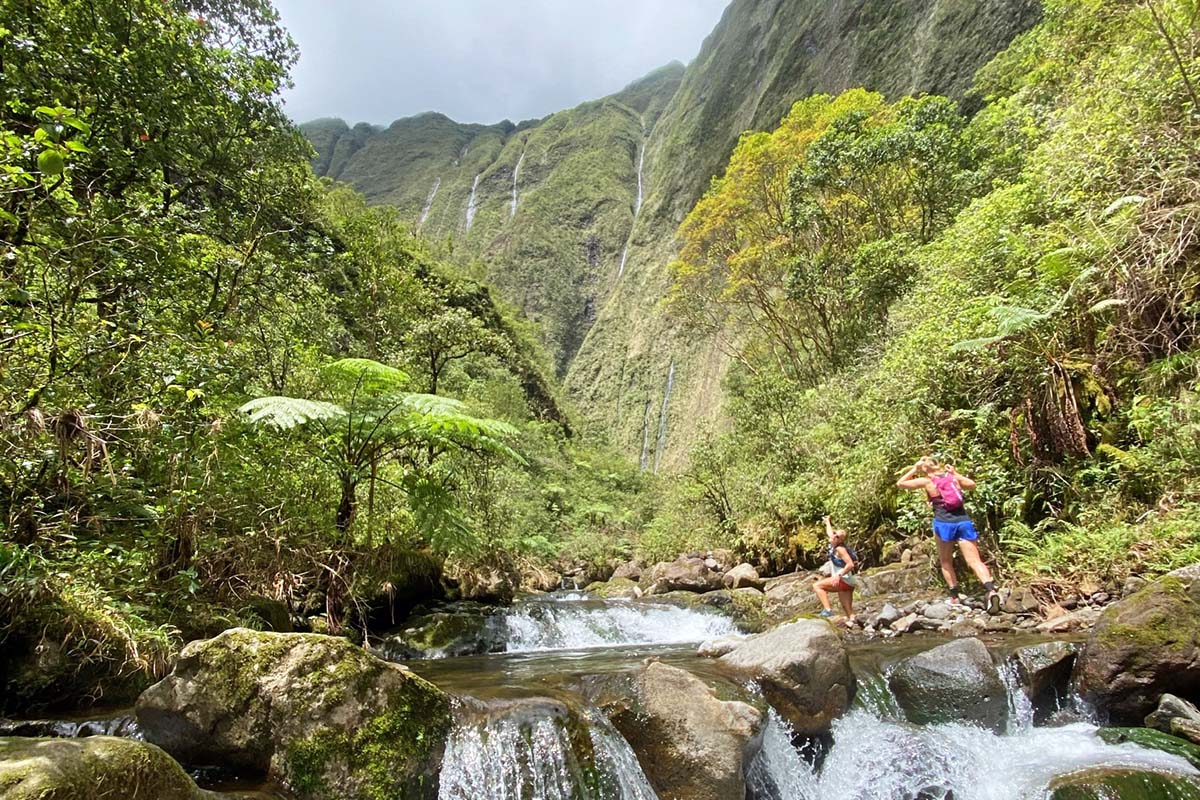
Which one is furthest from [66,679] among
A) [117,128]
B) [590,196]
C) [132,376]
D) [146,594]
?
[590,196]

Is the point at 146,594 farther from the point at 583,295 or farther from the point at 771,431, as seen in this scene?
the point at 583,295

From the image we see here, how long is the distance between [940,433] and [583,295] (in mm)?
57730

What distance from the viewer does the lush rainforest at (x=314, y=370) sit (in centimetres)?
431

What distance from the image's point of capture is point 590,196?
70.1m

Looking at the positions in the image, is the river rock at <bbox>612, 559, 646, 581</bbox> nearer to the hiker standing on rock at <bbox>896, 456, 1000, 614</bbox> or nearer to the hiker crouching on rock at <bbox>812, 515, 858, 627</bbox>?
the hiker crouching on rock at <bbox>812, 515, 858, 627</bbox>

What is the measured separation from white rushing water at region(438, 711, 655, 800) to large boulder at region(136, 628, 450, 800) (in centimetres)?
20

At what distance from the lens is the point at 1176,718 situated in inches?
176

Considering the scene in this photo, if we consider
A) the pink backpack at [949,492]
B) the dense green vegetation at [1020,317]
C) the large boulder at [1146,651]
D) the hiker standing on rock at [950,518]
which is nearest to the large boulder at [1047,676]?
the large boulder at [1146,651]

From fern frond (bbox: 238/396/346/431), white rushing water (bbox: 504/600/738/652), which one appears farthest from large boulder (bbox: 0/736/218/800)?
white rushing water (bbox: 504/600/738/652)

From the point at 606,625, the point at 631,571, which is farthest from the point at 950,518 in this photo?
the point at 631,571

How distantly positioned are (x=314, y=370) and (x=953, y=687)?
8321mm

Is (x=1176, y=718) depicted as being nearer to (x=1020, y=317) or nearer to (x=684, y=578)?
(x=1020, y=317)

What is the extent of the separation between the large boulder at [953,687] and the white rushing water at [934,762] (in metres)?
0.13

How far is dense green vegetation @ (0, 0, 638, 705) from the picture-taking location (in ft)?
13.5
